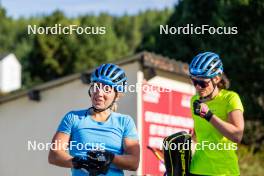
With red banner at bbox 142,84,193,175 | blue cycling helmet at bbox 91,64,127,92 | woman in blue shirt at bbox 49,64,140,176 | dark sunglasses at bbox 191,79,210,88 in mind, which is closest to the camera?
woman in blue shirt at bbox 49,64,140,176

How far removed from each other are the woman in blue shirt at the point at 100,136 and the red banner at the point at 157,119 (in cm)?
809

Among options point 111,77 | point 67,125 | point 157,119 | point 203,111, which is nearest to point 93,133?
point 67,125

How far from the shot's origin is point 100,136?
5.74 meters

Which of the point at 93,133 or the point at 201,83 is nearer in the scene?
the point at 93,133

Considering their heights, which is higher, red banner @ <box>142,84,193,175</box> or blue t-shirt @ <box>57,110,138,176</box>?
red banner @ <box>142,84,193,175</box>

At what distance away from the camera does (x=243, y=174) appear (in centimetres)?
1952

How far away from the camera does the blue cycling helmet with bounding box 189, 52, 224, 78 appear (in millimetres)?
6258

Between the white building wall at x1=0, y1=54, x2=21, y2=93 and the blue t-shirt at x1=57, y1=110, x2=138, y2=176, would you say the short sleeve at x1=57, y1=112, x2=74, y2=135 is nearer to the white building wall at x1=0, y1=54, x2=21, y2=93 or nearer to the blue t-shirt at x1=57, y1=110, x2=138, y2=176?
the blue t-shirt at x1=57, y1=110, x2=138, y2=176

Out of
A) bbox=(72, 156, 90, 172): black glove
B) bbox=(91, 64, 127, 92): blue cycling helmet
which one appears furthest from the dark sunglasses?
bbox=(72, 156, 90, 172): black glove

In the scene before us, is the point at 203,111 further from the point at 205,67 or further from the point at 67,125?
the point at 67,125

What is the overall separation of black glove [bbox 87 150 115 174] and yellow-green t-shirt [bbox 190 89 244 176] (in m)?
1.09

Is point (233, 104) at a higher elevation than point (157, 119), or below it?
below

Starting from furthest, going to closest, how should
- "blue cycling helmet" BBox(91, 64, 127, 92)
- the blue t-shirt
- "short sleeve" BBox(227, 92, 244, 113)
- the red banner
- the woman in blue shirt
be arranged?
the red banner → "short sleeve" BBox(227, 92, 244, 113) → "blue cycling helmet" BBox(91, 64, 127, 92) → the blue t-shirt → the woman in blue shirt

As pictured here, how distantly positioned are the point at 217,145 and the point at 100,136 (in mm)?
1073
